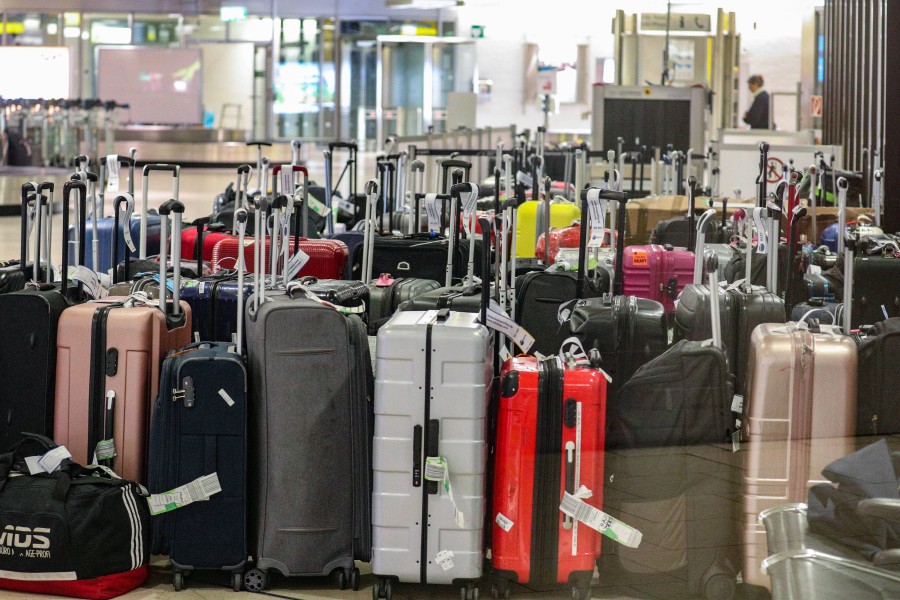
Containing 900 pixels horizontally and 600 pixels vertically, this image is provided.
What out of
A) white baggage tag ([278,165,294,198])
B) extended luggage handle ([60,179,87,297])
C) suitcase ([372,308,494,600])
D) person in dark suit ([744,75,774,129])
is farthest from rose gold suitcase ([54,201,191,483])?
person in dark suit ([744,75,774,129])

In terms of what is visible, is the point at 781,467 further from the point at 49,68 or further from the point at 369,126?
the point at 369,126

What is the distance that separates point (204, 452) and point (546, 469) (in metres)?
0.94

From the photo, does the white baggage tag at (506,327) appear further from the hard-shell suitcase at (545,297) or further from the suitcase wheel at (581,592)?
the hard-shell suitcase at (545,297)

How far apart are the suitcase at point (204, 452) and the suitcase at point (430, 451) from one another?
0.41 m

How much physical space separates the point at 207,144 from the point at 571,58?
759cm

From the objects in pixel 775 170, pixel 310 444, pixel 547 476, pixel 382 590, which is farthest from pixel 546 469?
pixel 775 170

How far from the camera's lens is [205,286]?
4.29 m

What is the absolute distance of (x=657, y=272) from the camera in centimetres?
491

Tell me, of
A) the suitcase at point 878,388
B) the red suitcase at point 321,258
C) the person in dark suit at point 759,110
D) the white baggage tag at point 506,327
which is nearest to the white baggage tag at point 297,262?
the white baggage tag at point 506,327

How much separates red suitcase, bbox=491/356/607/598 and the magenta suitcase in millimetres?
1806

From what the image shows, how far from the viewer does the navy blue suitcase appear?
323 centimetres

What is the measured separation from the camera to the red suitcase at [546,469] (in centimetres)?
313

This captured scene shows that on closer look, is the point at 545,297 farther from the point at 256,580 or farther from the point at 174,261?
the point at 256,580

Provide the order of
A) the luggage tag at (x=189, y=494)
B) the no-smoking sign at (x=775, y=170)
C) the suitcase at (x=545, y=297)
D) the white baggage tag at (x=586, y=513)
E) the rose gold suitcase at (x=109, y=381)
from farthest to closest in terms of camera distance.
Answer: the no-smoking sign at (x=775, y=170)
the suitcase at (x=545, y=297)
the rose gold suitcase at (x=109, y=381)
the luggage tag at (x=189, y=494)
the white baggage tag at (x=586, y=513)
